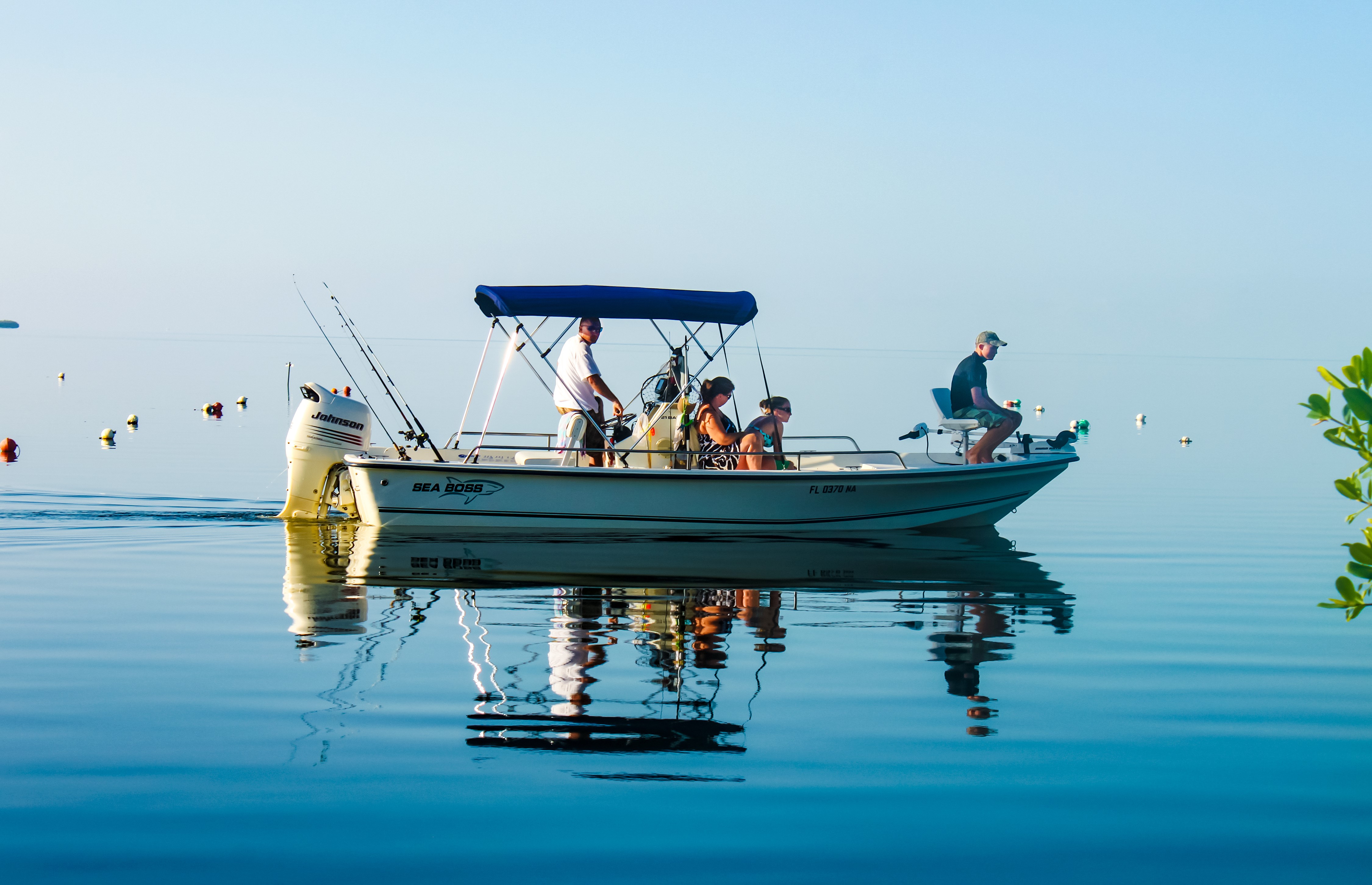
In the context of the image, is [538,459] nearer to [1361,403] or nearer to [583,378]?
[583,378]

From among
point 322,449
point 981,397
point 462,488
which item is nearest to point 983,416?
point 981,397

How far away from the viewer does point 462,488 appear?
13031mm

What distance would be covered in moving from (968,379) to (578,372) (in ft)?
14.5

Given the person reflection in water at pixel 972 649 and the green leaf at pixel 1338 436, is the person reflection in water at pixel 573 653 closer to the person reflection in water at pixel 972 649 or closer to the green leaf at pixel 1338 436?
the person reflection in water at pixel 972 649

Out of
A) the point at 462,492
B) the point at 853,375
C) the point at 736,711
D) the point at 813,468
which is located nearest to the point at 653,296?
the point at 462,492

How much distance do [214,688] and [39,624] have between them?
2591mm

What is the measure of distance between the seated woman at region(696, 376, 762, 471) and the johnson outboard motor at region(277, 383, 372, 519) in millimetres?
3611

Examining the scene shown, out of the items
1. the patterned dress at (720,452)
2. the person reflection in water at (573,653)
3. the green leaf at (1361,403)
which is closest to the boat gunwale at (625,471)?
the patterned dress at (720,452)

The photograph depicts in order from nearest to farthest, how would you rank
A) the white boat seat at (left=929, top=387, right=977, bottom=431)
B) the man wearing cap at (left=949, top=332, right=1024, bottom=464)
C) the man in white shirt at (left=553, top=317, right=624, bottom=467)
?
1. the man in white shirt at (left=553, top=317, right=624, bottom=467)
2. the man wearing cap at (left=949, top=332, right=1024, bottom=464)
3. the white boat seat at (left=929, top=387, right=977, bottom=431)

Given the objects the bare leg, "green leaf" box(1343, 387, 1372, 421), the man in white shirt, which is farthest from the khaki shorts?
"green leaf" box(1343, 387, 1372, 421)

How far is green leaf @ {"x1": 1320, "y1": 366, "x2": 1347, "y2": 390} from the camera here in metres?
3.38

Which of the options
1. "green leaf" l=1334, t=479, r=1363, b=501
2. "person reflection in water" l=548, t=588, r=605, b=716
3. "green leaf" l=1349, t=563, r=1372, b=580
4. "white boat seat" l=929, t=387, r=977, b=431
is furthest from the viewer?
"white boat seat" l=929, t=387, r=977, b=431

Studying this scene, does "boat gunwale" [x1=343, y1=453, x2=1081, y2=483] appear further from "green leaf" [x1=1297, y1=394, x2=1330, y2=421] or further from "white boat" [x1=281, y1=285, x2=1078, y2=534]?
"green leaf" [x1=1297, y1=394, x2=1330, y2=421]

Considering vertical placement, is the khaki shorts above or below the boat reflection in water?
above
